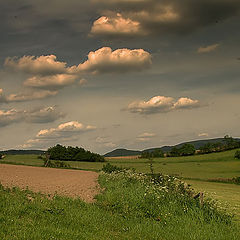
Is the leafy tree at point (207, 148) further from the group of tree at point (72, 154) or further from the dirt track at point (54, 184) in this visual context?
the dirt track at point (54, 184)

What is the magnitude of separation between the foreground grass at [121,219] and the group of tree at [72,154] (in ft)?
274

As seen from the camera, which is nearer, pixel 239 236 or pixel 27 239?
pixel 27 239

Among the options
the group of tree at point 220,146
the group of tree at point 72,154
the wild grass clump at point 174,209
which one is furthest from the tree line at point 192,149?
the wild grass clump at point 174,209

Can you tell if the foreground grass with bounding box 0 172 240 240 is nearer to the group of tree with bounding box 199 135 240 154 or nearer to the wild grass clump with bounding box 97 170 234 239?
the wild grass clump with bounding box 97 170 234 239

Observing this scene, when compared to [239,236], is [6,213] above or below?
above

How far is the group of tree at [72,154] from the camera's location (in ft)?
335

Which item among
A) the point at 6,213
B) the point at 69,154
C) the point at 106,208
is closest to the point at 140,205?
the point at 106,208

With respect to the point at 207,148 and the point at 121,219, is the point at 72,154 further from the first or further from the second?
the point at 121,219

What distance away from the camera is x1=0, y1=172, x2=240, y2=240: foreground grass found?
11352 millimetres

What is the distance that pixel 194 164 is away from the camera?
8188cm

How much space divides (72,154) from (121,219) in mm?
90510

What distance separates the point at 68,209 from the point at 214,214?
723cm

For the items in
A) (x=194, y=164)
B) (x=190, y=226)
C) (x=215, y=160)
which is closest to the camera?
(x=190, y=226)

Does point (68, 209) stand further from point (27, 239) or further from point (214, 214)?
point (214, 214)
